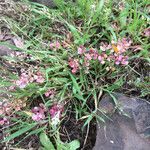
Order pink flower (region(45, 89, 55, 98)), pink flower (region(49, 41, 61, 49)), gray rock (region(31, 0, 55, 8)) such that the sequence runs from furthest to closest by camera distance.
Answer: gray rock (region(31, 0, 55, 8)), pink flower (region(49, 41, 61, 49)), pink flower (region(45, 89, 55, 98))

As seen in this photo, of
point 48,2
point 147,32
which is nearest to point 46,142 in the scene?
point 147,32

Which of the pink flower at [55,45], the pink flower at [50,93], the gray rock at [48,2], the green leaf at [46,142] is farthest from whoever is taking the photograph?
the gray rock at [48,2]

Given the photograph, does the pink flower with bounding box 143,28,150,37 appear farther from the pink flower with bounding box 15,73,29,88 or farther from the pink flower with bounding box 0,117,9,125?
the pink flower with bounding box 0,117,9,125

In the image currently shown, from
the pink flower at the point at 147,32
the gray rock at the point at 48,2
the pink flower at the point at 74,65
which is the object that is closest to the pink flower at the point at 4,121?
the pink flower at the point at 74,65

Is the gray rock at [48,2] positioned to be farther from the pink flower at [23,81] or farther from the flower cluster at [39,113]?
the flower cluster at [39,113]

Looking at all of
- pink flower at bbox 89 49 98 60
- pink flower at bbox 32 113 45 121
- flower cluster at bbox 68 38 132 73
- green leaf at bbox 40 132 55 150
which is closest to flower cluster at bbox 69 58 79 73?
flower cluster at bbox 68 38 132 73

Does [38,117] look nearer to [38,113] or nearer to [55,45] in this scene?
[38,113]
